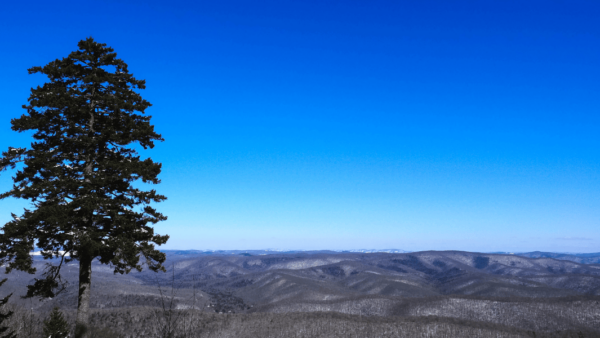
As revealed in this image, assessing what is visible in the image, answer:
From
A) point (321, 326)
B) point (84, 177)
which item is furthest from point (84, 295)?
point (321, 326)

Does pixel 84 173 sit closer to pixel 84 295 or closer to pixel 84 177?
pixel 84 177

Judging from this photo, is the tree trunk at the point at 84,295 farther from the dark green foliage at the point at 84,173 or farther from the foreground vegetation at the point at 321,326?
the foreground vegetation at the point at 321,326

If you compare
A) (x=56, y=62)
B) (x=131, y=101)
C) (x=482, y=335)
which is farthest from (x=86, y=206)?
(x=482, y=335)

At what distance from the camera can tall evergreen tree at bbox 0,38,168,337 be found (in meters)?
19.1

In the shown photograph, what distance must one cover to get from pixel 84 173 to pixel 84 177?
239 millimetres

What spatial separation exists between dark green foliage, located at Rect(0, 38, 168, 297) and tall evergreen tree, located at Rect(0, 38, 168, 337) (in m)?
0.05

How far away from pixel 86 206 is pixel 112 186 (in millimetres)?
2276

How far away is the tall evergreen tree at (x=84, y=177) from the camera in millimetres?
19141

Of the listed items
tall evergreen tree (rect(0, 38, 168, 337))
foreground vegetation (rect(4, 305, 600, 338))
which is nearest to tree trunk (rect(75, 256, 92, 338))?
tall evergreen tree (rect(0, 38, 168, 337))

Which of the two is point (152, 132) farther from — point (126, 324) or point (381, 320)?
point (381, 320)

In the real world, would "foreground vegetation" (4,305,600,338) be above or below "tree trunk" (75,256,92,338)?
below

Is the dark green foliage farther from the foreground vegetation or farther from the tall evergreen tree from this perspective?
the foreground vegetation

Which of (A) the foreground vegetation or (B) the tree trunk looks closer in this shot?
(B) the tree trunk

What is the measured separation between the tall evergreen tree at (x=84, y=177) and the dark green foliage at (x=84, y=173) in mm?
49
